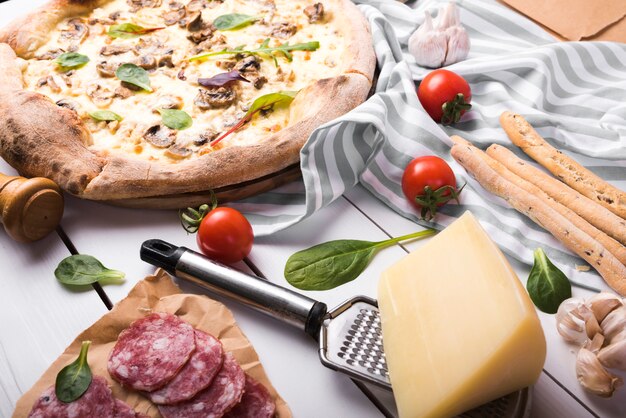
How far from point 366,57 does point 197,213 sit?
1.11 meters

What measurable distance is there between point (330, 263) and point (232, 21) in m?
1.52

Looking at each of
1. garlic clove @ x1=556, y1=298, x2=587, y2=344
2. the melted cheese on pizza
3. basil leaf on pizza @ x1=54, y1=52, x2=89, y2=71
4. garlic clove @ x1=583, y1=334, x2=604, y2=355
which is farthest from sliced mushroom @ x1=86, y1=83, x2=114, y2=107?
garlic clove @ x1=583, y1=334, x2=604, y2=355

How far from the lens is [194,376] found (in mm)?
1778

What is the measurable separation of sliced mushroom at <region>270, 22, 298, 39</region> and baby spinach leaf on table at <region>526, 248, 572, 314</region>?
161 cm

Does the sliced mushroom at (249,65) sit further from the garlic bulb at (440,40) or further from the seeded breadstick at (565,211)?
the seeded breadstick at (565,211)

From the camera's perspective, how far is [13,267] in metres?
2.22

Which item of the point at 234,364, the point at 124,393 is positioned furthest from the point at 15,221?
the point at 234,364

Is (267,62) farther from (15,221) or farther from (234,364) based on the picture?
(234,364)

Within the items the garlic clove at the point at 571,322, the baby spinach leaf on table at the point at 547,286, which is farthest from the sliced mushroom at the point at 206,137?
the garlic clove at the point at 571,322

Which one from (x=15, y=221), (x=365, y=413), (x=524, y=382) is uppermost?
(x=15, y=221)

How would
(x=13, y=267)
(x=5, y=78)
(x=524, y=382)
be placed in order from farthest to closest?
(x=5, y=78), (x=13, y=267), (x=524, y=382)

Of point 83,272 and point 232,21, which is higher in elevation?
point 232,21

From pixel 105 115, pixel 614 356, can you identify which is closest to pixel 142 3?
pixel 105 115

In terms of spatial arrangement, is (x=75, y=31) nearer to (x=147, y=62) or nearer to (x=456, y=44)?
(x=147, y=62)
